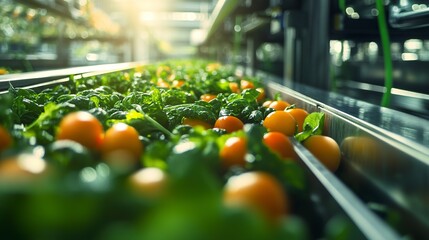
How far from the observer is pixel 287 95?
2.74m

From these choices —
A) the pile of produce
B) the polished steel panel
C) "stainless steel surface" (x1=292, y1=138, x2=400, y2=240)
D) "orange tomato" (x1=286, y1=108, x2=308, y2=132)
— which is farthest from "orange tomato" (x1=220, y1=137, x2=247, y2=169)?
"orange tomato" (x1=286, y1=108, x2=308, y2=132)

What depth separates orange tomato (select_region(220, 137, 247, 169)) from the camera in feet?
3.25

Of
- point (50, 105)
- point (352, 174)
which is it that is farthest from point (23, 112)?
point (352, 174)

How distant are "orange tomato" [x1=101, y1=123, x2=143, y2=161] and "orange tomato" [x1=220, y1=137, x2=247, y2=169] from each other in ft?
0.71

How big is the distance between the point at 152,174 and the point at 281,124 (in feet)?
3.02

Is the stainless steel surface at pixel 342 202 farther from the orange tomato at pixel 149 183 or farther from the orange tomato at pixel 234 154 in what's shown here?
the orange tomato at pixel 149 183

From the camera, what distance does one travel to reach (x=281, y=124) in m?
1.59

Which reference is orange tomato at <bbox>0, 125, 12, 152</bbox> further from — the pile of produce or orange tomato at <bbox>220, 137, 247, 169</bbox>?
orange tomato at <bbox>220, 137, 247, 169</bbox>

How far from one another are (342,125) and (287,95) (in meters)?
1.05


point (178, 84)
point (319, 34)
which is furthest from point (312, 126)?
point (319, 34)

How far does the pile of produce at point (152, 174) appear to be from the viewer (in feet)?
1.57

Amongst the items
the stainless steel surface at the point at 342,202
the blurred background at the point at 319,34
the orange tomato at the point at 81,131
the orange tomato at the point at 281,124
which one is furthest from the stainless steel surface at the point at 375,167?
the blurred background at the point at 319,34

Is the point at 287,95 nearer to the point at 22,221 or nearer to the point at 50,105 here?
the point at 50,105

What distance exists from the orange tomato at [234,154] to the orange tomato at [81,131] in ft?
1.00
